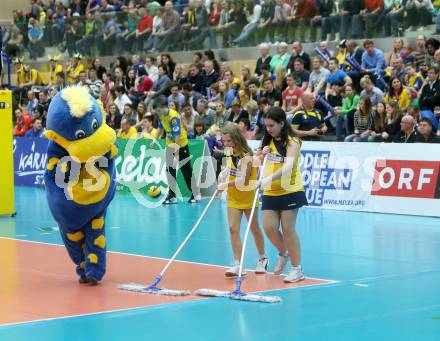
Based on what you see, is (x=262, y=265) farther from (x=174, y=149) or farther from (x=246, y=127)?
(x=246, y=127)

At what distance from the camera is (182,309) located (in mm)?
8461

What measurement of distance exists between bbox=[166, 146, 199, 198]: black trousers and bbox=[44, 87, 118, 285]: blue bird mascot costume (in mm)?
8694

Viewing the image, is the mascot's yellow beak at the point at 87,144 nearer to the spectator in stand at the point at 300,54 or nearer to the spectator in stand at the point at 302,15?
the spectator in stand at the point at 300,54

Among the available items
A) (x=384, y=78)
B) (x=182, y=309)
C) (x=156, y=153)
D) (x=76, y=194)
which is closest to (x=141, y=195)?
(x=156, y=153)

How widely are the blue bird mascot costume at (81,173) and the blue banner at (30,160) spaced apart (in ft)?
43.7

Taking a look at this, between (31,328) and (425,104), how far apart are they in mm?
11947

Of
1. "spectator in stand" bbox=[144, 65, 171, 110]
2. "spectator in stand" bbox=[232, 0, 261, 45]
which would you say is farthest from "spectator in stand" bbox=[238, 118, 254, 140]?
"spectator in stand" bbox=[232, 0, 261, 45]

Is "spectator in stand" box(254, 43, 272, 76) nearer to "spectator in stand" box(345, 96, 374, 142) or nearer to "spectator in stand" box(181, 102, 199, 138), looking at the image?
"spectator in stand" box(181, 102, 199, 138)

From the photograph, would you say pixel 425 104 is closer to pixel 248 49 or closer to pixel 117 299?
pixel 248 49

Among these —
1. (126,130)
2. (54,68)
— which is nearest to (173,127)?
(126,130)

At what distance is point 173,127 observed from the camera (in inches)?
722

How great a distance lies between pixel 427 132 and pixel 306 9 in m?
7.14

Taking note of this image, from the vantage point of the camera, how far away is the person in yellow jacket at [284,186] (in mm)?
9859

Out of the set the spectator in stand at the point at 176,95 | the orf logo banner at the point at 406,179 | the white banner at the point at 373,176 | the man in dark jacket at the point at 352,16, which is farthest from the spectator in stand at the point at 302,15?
the orf logo banner at the point at 406,179
